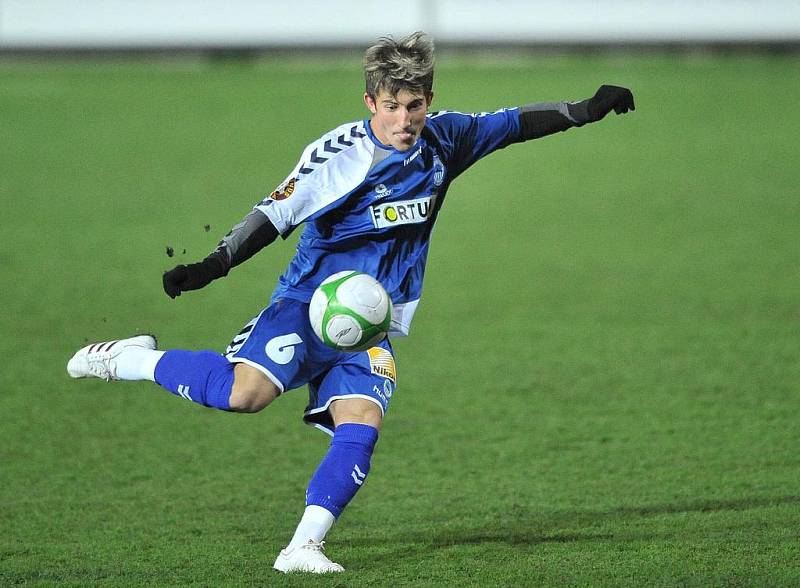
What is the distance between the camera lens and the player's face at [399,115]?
470 cm

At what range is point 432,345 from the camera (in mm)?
8781

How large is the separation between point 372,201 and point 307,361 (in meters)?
0.64

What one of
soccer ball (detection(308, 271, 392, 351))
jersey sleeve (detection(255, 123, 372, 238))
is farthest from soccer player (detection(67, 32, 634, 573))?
soccer ball (detection(308, 271, 392, 351))

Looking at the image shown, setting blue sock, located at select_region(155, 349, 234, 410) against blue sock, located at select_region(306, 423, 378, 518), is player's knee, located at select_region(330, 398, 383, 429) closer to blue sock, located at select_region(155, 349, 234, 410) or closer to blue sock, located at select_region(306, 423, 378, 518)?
blue sock, located at select_region(306, 423, 378, 518)

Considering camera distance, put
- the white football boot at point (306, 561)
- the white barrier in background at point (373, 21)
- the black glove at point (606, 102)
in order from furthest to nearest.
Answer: the white barrier in background at point (373, 21)
the black glove at point (606, 102)
the white football boot at point (306, 561)

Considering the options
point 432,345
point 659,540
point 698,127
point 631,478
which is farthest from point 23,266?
point 698,127

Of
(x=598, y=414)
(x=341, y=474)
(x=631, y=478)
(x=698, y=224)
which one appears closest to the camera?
(x=341, y=474)

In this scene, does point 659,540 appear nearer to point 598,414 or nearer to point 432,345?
point 598,414

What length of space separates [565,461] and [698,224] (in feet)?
22.0

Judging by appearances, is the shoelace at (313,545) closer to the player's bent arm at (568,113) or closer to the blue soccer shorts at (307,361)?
the blue soccer shorts at (307,361)

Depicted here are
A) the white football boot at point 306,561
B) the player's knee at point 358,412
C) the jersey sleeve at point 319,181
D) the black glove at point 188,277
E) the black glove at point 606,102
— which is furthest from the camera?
the black glove at point 606,102

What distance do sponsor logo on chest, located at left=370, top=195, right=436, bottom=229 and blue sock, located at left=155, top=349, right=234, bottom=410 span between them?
2.53 ft

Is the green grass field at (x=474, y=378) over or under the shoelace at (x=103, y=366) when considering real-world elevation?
under

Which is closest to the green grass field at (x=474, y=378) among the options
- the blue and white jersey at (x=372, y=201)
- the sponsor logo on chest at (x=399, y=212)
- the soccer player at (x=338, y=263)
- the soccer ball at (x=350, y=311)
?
the soccer player at (x=338, y=263)
